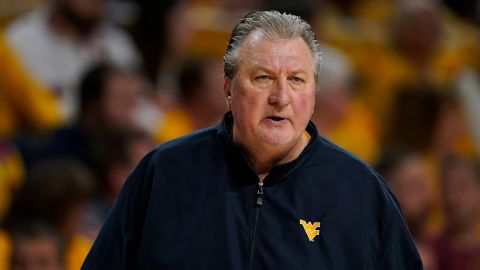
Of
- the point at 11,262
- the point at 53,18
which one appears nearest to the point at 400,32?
the point at 53,18

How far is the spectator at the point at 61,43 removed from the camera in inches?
251

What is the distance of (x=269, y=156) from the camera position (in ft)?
9.16

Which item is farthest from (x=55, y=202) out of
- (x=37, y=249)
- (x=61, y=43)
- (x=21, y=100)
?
(x=61, y=43)

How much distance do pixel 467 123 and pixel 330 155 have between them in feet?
15.2

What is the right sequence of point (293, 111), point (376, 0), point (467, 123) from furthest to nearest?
point (376, 0) → point (467, 123) → point (293, 111)

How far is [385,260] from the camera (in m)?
2.73

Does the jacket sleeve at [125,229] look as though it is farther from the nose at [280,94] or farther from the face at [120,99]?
the face at [120,99]

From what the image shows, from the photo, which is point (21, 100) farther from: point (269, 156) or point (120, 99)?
point (269, 156)

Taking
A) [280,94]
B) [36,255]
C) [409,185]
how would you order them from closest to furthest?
[280,94] → [36,255] → [409,185]

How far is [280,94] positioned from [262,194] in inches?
10.7

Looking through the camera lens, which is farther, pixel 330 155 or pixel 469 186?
pixel 469 186

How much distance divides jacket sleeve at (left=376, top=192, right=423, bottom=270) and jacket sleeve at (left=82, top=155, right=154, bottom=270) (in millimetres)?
608

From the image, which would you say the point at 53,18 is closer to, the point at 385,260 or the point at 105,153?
the point at 105,153

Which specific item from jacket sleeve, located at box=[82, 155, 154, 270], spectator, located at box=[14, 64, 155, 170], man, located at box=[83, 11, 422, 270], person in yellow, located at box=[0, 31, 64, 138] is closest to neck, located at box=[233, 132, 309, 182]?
man, located at box=[83, 11, 422, 270]
